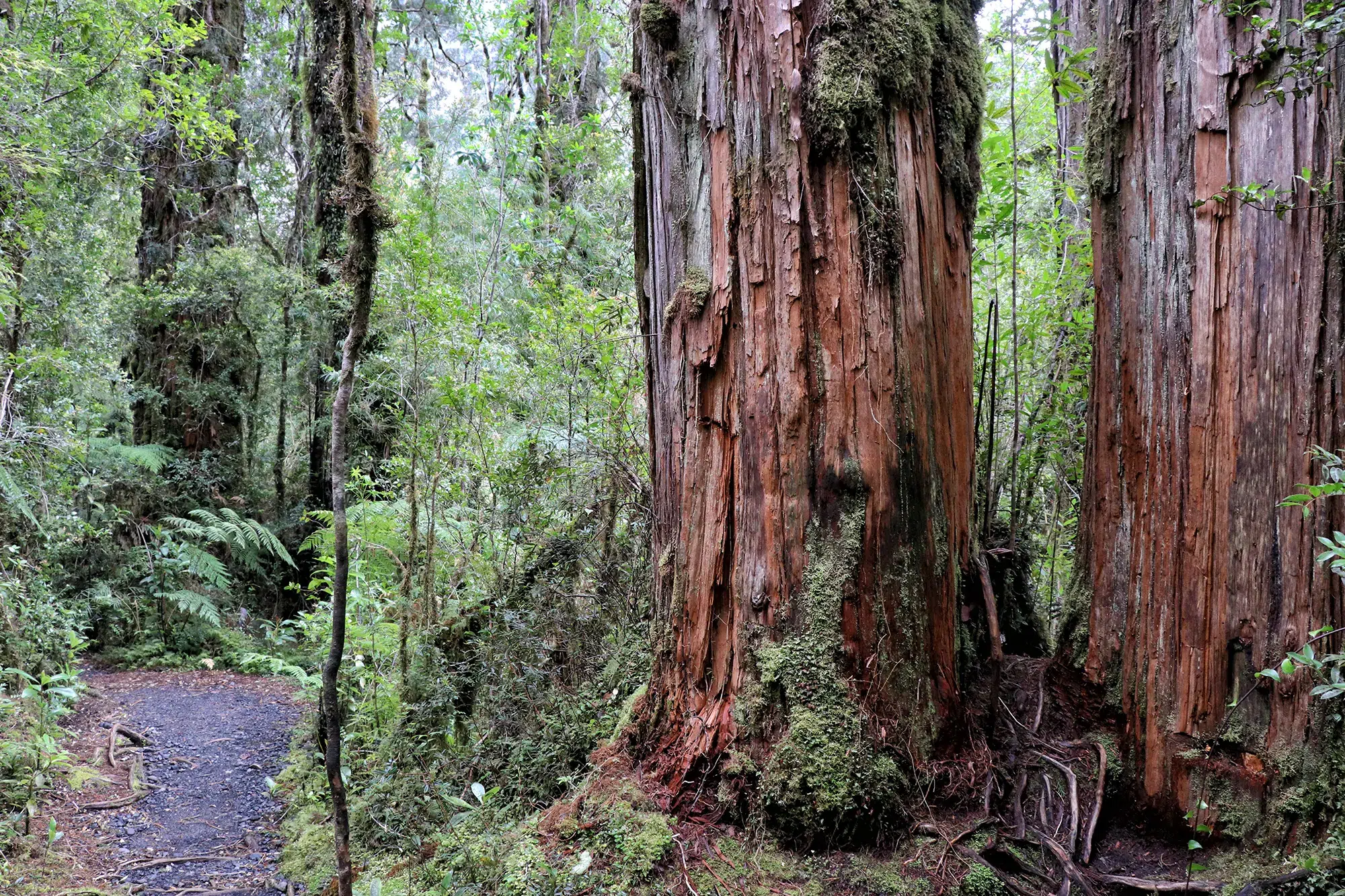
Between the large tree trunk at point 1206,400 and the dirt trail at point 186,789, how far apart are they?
4.44 metres

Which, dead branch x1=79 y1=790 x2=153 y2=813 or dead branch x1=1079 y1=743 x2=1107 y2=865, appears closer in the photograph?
dead branch x1=1079 y1=743 x2=1107 y2=865

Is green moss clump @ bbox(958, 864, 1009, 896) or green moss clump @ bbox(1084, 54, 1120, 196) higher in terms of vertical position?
green moss clump @ bbox(1084, 54, 1120, 196)

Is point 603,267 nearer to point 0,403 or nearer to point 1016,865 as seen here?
point 0,403

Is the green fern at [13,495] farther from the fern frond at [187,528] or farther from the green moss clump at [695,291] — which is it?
the green moss clump at [695,291]

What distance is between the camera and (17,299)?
7.05 metres

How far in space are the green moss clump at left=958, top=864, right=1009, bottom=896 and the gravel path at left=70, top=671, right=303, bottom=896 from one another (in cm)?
347

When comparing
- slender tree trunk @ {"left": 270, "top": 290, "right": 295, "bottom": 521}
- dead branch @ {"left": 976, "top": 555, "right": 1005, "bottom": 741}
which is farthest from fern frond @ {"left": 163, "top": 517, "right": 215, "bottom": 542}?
dead branch @ {"left": 976, "top": 555, "right": 1005, "bottom": 741}

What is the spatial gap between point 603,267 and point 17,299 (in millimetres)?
5713

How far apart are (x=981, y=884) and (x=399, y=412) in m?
6.08

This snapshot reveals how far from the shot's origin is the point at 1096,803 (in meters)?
3.35

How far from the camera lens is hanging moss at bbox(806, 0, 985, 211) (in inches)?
134

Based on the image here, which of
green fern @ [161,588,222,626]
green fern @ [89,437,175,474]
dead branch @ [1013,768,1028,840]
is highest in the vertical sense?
green fern @ [89,437,175,474]

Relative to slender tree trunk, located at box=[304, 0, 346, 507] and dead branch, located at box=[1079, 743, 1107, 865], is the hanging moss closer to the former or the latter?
dead branch, located at box=[1079, 743, 1107, 865]

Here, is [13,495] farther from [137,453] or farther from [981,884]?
[981,884]
